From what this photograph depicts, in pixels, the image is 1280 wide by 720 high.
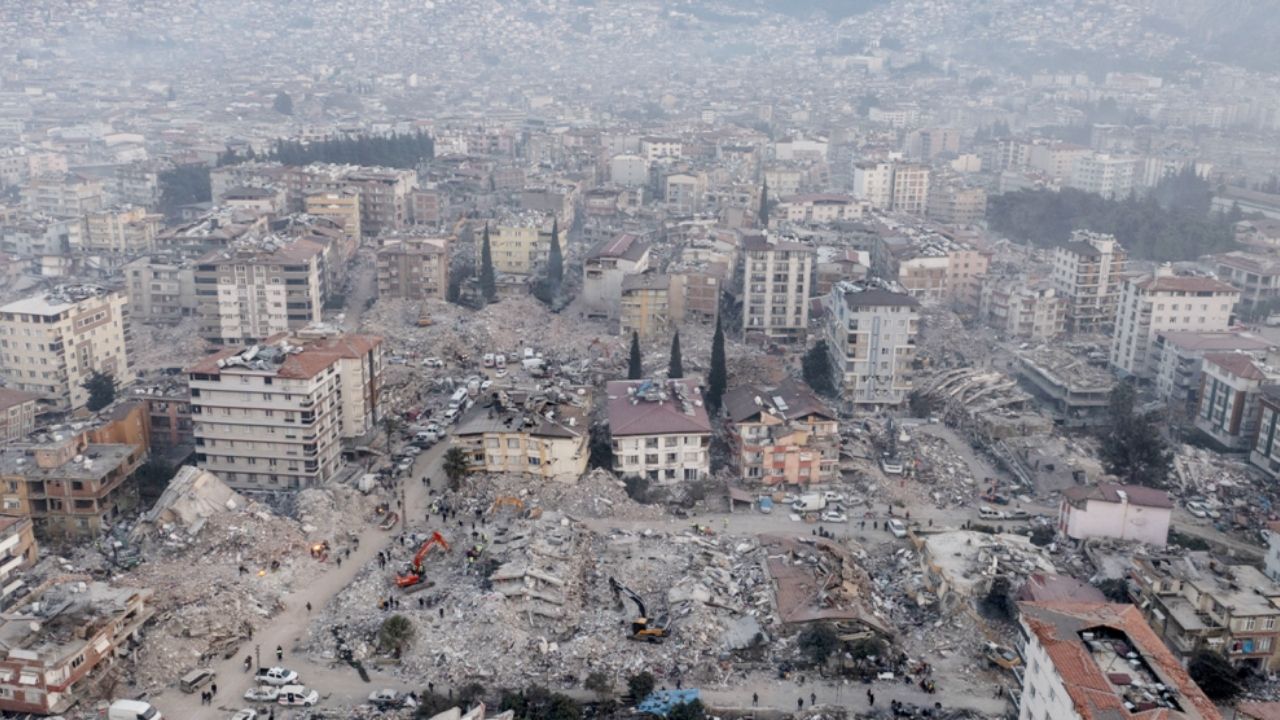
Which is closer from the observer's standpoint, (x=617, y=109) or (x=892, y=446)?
(x=892, y=446)

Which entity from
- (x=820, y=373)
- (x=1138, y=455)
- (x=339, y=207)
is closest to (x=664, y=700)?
(x=1138, y=455)

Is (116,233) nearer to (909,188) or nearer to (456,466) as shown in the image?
(456,466)

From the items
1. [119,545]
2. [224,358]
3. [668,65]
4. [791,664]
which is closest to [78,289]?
[224,358]

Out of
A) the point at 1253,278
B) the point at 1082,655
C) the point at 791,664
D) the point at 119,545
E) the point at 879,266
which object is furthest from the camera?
the point at 879,266

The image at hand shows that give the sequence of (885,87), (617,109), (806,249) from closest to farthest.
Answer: (806,249)
(617,109)
(885,87)

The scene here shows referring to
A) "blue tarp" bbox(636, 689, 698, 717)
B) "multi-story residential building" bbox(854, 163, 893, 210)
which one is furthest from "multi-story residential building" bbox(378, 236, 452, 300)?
"multi-story residential building" bbox(854, 163, 893, 210)

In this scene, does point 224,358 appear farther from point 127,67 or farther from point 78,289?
point 127,67
